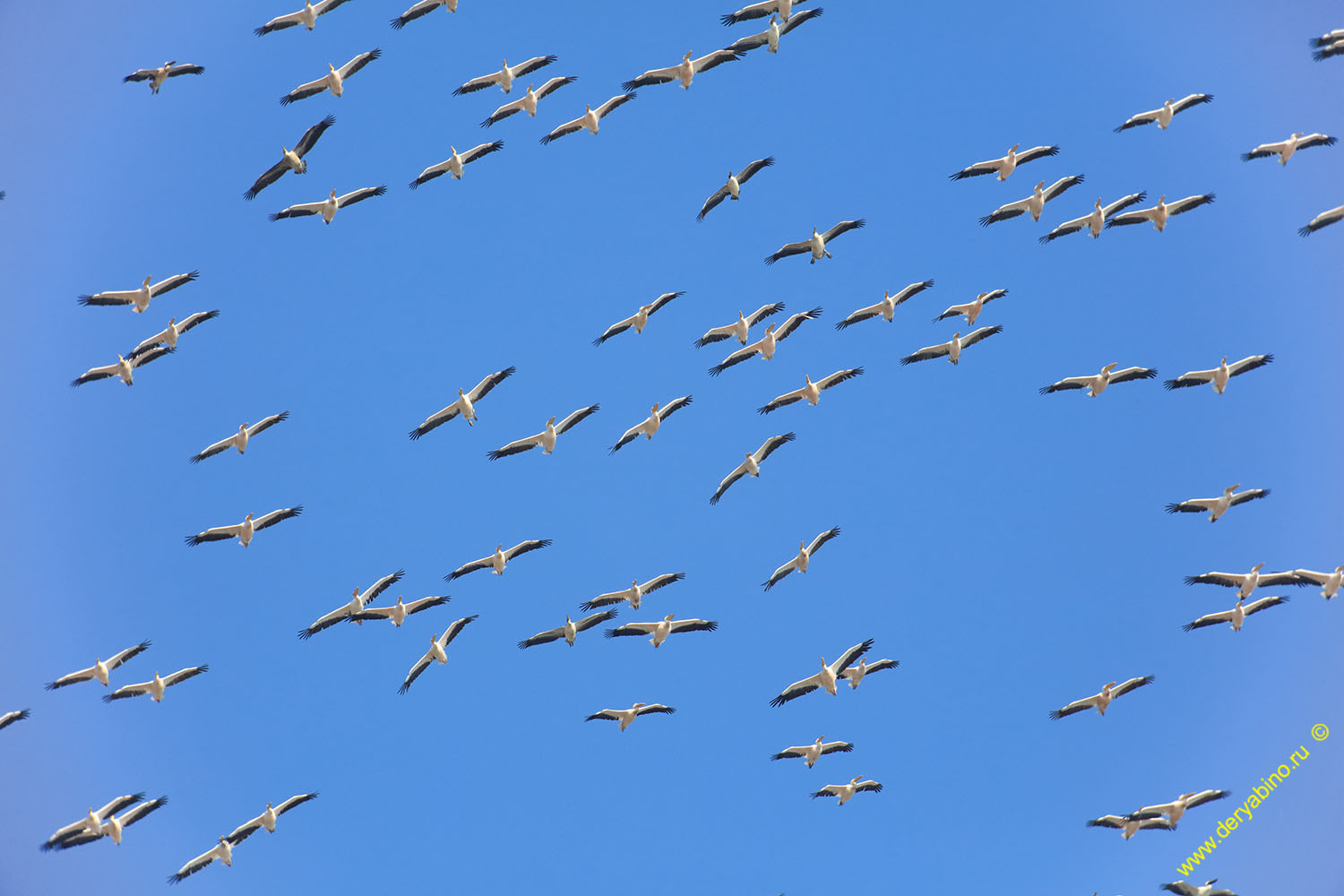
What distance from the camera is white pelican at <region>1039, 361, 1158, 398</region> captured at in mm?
35938

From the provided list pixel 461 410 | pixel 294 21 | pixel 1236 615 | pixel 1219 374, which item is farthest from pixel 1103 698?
pixel 294 21

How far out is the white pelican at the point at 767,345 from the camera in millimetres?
35312

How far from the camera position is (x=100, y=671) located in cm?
3512

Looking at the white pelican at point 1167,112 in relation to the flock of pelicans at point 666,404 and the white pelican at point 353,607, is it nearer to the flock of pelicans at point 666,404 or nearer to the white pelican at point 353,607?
the flock of pelicans at point 666,404

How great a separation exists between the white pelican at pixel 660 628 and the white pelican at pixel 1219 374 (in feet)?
41.2

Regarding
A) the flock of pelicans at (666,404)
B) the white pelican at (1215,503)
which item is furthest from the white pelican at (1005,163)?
the white pelican at (1215,503)

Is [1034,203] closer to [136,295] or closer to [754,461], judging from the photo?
[754,461]

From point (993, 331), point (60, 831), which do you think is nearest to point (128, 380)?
point (60, 831)

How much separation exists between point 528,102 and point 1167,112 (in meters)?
15.7

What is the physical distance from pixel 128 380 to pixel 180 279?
306cm

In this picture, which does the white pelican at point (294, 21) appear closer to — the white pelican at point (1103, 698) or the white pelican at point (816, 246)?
the white pelican at point (816, 246)

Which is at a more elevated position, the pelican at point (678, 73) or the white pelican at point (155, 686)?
the pelican at point (678, 73)

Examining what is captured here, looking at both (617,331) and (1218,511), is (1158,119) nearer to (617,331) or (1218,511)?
(1218,511)

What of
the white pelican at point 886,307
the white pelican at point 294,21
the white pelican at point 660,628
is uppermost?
the white pelican at point 294,21
